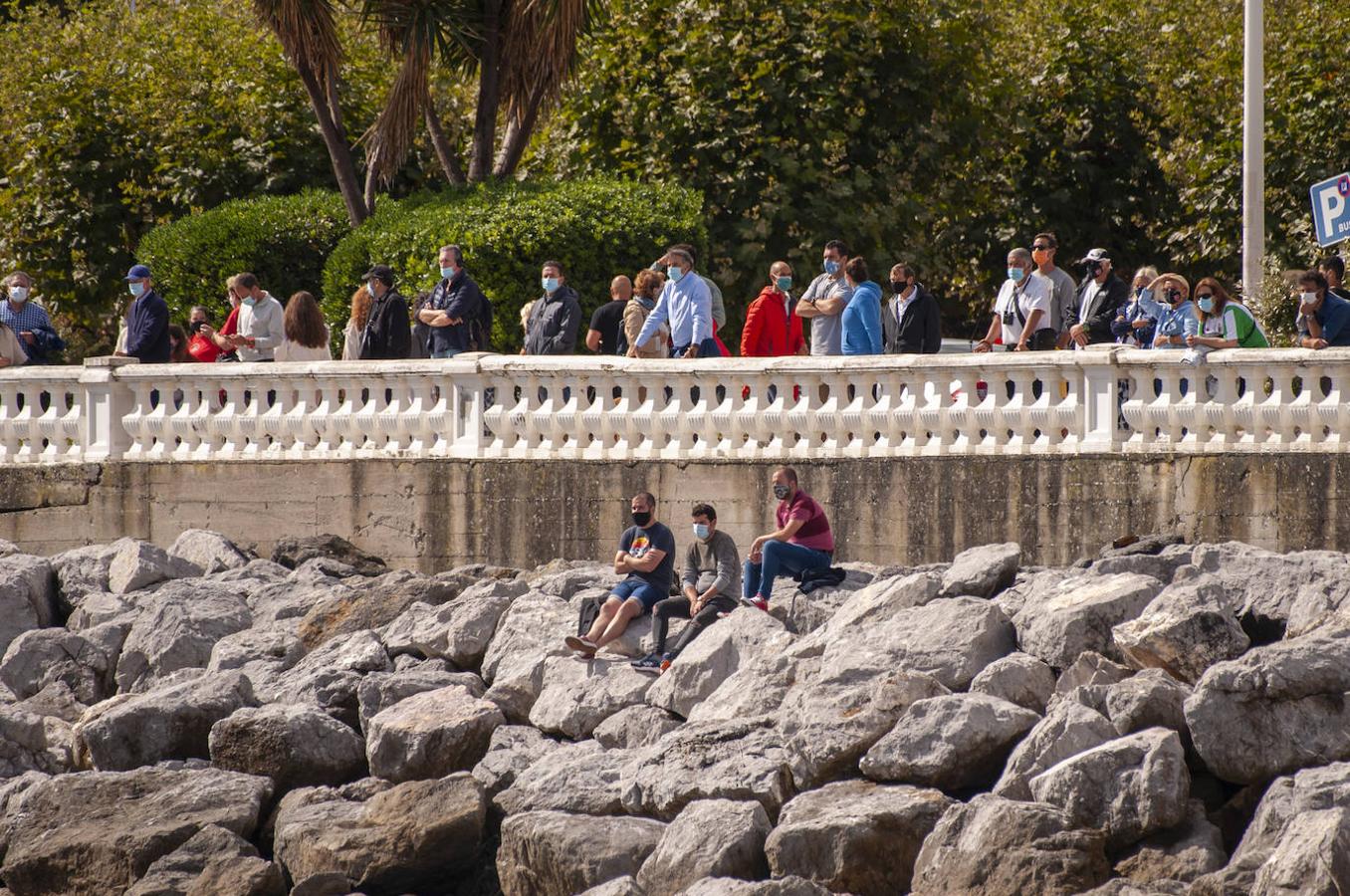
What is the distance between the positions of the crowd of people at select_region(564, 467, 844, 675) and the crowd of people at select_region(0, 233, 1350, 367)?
1.94m

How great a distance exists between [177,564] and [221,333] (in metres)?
1.96

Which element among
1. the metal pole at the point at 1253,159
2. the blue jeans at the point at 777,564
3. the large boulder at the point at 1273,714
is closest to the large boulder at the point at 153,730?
the blue jeans at the point at 777,564

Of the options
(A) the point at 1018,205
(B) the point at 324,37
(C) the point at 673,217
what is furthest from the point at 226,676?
(A) the point at 1018,205

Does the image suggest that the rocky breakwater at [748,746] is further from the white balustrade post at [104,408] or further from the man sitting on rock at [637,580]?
the white balustrade post at [104,408]

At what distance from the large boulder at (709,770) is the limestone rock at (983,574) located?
1660 millimetres

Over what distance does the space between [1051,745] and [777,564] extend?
310 centimetres

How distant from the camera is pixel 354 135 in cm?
2555

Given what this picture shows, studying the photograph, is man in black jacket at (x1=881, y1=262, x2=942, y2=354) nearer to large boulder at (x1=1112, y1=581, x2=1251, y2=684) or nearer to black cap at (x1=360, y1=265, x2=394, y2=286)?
large boulder at (x1=1112, y1=581, x2=1251, y2=684)

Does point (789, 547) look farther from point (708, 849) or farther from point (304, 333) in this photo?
point (304, 333)

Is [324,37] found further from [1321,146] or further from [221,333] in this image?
[1321,146]

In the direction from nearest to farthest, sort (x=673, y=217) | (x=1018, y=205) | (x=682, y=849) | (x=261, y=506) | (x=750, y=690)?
1. (x=682, y=849)
2. (x=750, y=690)
3. (x=261, y=506)
4. (x=673, y=217)
5. (x=1018, y=205)

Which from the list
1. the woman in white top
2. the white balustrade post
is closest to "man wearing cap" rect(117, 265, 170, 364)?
the white balustrade post

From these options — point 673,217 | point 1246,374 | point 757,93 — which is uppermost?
point 757,93

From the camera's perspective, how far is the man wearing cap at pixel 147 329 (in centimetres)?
1853
